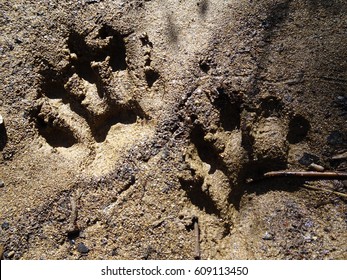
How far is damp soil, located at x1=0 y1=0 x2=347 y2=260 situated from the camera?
4.49 feet

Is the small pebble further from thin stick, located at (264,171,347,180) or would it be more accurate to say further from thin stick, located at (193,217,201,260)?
thin stick, located at (193,217,201,260)

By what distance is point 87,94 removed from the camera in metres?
1.58

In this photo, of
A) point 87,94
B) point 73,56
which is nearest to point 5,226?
point 87,94

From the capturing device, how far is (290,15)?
4.92 feet

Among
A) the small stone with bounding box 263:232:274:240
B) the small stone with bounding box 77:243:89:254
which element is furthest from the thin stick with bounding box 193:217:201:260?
the small stone with bounding box 77:243:89:254

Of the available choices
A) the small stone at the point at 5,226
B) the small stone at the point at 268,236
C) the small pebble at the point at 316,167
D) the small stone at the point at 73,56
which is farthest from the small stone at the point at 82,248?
the small pebble at the point at 316,167

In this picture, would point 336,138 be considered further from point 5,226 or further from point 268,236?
point 5,226

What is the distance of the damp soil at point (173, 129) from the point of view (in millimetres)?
1367

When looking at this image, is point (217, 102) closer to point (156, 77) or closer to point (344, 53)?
point (156, 77)

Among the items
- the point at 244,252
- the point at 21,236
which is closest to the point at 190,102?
the point at 244,252

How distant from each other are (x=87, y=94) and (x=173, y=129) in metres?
0.41

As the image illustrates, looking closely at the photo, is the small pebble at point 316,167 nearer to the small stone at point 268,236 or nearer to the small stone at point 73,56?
the small stone at point 268,236

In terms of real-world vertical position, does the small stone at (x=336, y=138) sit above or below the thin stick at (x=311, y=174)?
above

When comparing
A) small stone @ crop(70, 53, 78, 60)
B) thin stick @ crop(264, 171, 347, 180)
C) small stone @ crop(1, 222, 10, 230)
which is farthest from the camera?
small stone @ crop(70, 53, 78, 60)
